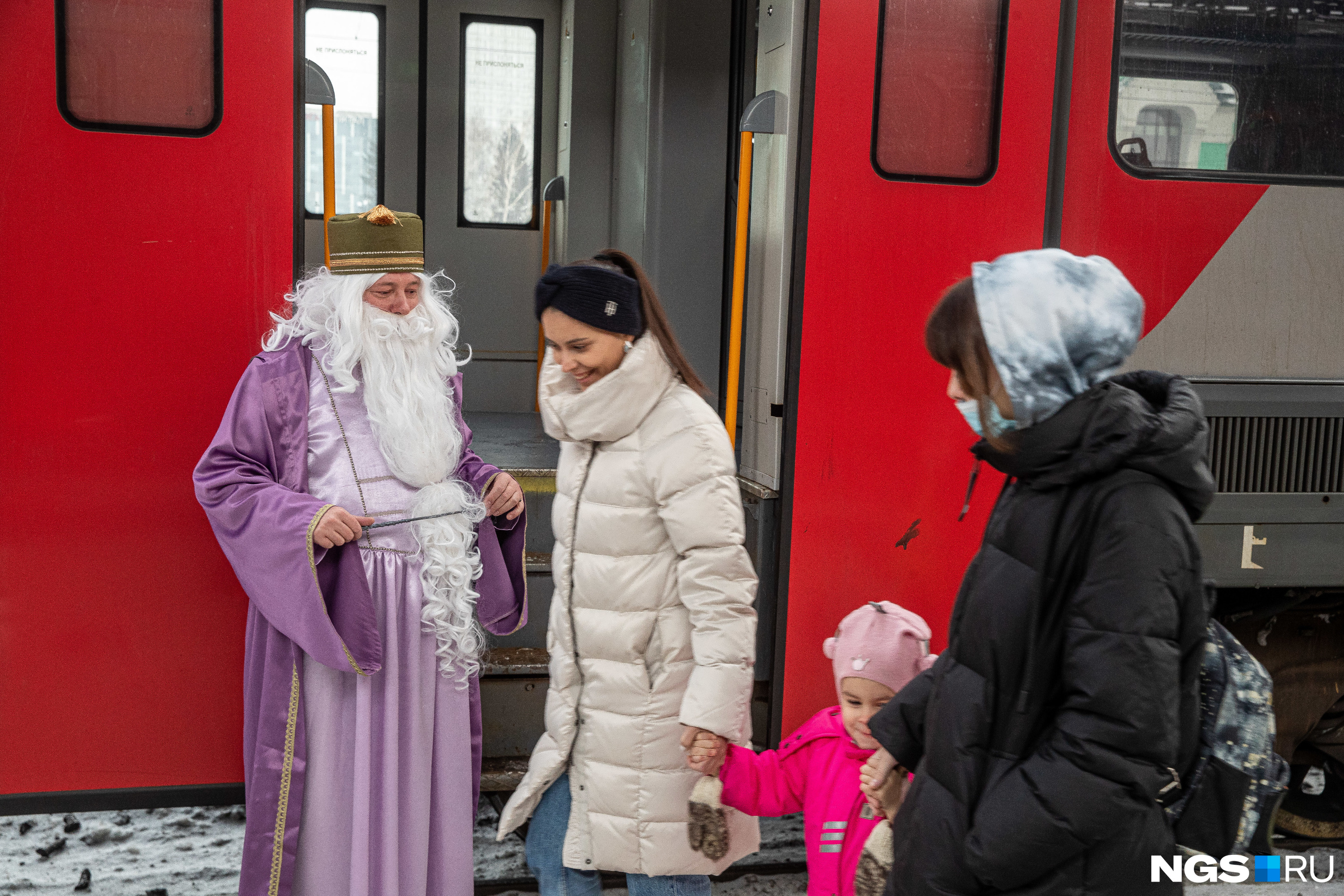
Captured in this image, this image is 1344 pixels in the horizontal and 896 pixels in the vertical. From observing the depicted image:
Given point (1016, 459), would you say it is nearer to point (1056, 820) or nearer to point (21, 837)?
point (1056, 820)

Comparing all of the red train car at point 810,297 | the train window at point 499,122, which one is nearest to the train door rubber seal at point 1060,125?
the red train car at point 810,297

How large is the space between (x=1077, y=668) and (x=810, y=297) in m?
1.81

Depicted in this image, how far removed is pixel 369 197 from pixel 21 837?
342 cm

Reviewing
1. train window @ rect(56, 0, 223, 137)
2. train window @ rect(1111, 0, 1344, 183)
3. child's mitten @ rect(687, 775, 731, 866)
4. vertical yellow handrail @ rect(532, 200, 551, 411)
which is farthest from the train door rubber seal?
vertical yellow handrail @ rect(532, 200, 551, 411)

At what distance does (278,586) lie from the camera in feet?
7.57

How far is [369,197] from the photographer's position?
18.9 feet

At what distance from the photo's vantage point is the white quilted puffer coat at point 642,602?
204 cm

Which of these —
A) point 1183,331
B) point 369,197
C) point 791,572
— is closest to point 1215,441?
point 1183,331

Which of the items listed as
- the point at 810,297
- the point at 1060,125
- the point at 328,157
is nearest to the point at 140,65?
the point at 328,157

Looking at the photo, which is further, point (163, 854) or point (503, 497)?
point (163, 854)

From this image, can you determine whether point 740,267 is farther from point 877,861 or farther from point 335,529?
point 877,861

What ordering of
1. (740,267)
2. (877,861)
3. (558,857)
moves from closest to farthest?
(877,861) → (558,857) → (740,267)

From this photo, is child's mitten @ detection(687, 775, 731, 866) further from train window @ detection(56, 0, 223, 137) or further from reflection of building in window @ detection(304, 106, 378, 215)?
reflection of building in window @ detection(304, 106, 378, 215)

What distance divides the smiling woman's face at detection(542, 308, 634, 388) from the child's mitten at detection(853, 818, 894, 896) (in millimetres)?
924
